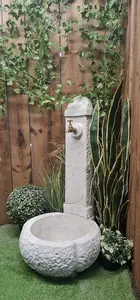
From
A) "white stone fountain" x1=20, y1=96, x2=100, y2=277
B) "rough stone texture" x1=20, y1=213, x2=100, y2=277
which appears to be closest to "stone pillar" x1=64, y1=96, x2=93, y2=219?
"white stone fountain" x1=20, y1=96, x2=100, y2=277

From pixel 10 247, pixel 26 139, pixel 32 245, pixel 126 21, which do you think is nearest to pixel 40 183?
pixel 26 139

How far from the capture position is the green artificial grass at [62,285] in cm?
106

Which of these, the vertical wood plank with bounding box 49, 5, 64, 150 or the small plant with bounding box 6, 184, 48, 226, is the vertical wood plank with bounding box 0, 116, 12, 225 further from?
the vertical wood plank with bounding box 49, 5, 64, 150

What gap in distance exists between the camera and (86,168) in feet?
4.59

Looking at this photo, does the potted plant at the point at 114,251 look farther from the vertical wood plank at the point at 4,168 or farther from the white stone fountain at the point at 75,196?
the vertical wood plank at the point at 4,168

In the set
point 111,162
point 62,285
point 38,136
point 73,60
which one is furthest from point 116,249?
point 73,60

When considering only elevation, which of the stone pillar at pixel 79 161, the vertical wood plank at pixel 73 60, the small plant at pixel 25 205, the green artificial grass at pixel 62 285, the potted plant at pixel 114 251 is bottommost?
the green artificial grass at pixel 62 285

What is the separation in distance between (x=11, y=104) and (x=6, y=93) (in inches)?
3.7

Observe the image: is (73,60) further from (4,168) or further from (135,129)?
(4,168)

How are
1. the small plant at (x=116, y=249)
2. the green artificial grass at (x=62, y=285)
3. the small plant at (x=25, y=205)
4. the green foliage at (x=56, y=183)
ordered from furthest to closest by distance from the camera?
1. the green foliage at (x=56, y=183)
2. the small plant at (x=25, y=205)
3. the small plant at (x=116, y=249)
4. the green artificial grass at (x=62, y=285)

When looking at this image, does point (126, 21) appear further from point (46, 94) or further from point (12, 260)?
point (12, 260)

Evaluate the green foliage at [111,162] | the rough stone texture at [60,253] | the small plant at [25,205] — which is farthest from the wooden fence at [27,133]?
the rough stone texture at [60,253]

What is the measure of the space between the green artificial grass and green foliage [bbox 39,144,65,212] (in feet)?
1.48

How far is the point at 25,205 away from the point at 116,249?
677 mm
